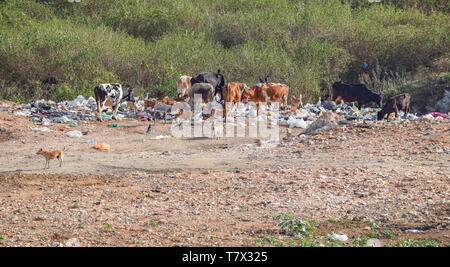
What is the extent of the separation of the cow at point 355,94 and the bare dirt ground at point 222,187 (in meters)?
3.23

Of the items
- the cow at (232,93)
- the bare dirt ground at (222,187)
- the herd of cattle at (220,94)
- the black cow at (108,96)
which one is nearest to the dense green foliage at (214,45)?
the herd of cattle at (220,94)

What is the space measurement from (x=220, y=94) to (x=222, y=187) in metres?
7.45

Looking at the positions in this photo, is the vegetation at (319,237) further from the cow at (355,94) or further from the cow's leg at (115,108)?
the cow at (355,94)

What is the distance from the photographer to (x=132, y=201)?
20.8 ft

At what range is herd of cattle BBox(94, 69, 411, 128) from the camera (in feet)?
40.5

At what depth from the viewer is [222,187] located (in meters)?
6.83

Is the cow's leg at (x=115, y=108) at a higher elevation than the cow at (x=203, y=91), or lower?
lower

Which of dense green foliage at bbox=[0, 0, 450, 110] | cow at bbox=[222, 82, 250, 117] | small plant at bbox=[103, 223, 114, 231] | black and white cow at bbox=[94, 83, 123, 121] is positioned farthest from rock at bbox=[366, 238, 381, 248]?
dense green foliage at bbox=[0, 0, 450, 110]

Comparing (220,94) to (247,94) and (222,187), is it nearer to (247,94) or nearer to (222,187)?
(247,94)

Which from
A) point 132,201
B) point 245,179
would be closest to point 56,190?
point 132,201

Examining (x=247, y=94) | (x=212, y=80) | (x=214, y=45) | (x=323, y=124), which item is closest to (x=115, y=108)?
(x=212, y=80)

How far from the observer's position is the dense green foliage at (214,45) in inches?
596
